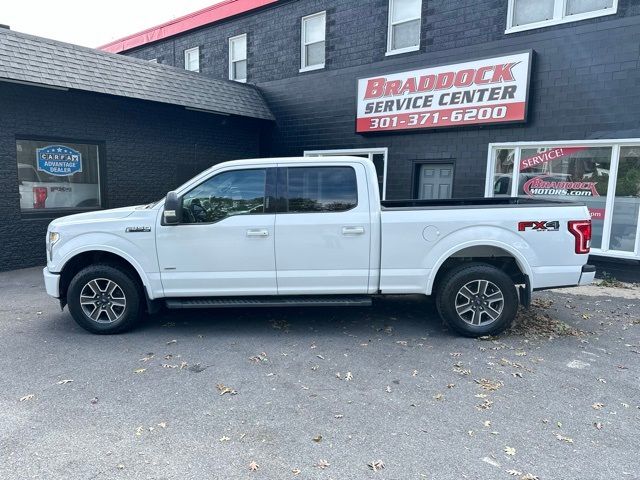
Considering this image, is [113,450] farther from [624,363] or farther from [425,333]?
[624,363]

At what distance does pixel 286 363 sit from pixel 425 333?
1864 millimetres

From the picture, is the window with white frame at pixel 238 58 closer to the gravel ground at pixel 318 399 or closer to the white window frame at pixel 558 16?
the white window frame at pixel 558 16

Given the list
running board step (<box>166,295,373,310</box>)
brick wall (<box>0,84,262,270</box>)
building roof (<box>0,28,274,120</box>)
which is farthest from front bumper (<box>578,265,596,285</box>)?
brick wall (<box>0,84,262,270</box>)

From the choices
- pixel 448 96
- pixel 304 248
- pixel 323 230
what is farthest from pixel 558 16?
pixel 304 248

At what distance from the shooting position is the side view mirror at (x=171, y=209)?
494cm

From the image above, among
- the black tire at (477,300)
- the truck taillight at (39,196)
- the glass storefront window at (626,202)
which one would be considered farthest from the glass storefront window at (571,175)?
the truck taillight at (39,196)

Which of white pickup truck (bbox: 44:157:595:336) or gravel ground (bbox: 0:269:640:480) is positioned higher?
white pickup truck (bbox: 44:157:595:336)

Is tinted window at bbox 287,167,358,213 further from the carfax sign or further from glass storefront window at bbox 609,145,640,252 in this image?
the carfax sign

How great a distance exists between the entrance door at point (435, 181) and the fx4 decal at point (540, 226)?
15.8 ft

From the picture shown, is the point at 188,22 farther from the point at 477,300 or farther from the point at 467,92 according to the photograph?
the point at 477,300

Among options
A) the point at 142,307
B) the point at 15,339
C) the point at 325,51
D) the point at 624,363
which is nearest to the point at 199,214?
the point at 142,307

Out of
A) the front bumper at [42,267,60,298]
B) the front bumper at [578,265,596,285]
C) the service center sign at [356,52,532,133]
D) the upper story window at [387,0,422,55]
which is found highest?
the upper story window at [387,0,422,55]

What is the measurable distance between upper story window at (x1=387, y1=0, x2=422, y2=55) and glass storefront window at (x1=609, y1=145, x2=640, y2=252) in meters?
4.83

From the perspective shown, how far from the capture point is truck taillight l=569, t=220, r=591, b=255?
16.3 ft
